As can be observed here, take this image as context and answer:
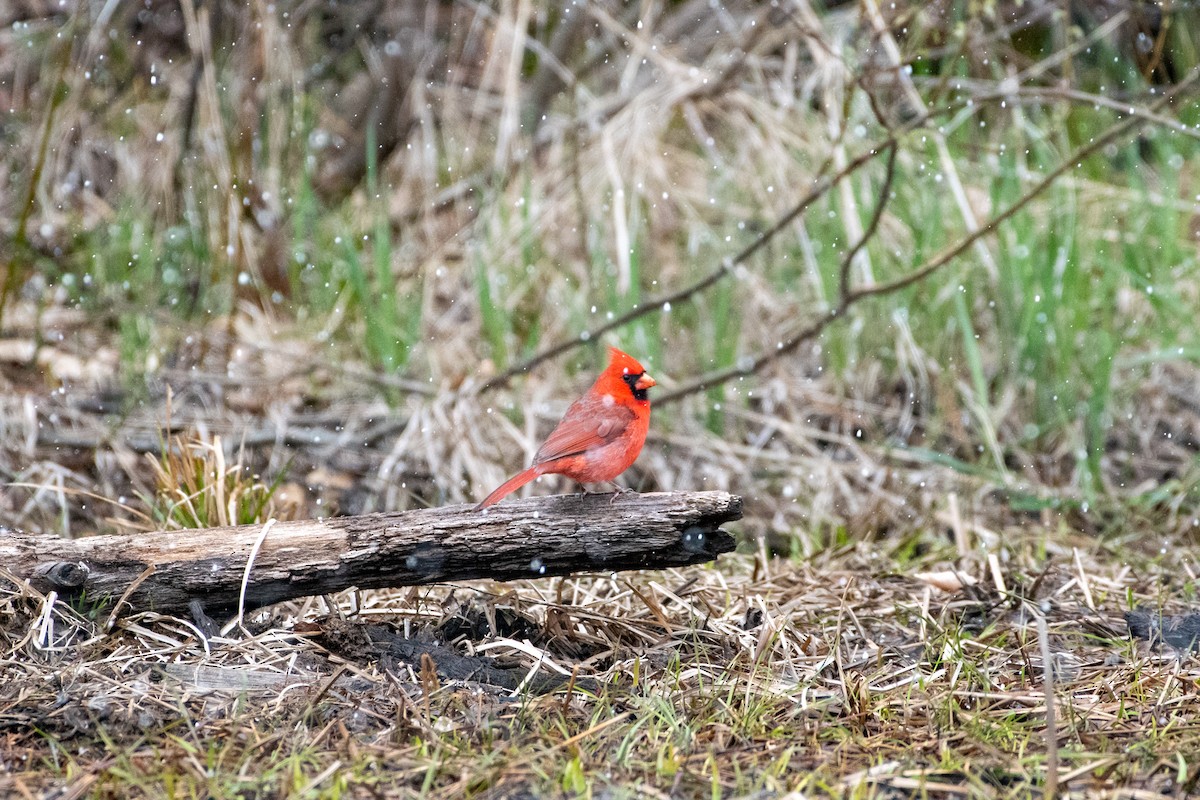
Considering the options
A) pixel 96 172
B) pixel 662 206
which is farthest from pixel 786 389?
pixel 96 172

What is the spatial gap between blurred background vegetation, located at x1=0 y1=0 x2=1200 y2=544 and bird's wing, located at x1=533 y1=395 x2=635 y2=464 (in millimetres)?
1487

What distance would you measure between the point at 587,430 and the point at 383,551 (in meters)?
0.65

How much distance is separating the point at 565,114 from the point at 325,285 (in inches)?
65.9

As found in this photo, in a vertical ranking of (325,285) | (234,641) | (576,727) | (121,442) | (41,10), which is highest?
(41,10)

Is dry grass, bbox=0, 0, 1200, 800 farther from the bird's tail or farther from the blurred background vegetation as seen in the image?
the bird's tail

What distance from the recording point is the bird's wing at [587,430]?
297cm

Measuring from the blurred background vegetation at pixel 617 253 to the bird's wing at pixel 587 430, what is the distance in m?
1.49

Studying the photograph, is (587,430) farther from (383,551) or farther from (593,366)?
(593,366)

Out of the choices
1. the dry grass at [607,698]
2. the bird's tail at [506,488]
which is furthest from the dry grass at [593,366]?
the bird's tail at [506,488]

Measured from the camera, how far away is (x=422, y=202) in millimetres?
6457

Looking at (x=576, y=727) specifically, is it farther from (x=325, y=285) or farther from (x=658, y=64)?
(x=658, y=64)

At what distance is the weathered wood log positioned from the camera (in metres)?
2.61

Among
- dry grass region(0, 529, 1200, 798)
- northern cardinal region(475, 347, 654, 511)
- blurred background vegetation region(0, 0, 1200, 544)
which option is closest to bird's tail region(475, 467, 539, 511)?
northern cardinal region(475, 347, 654, 511)

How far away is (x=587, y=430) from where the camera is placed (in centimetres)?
299
